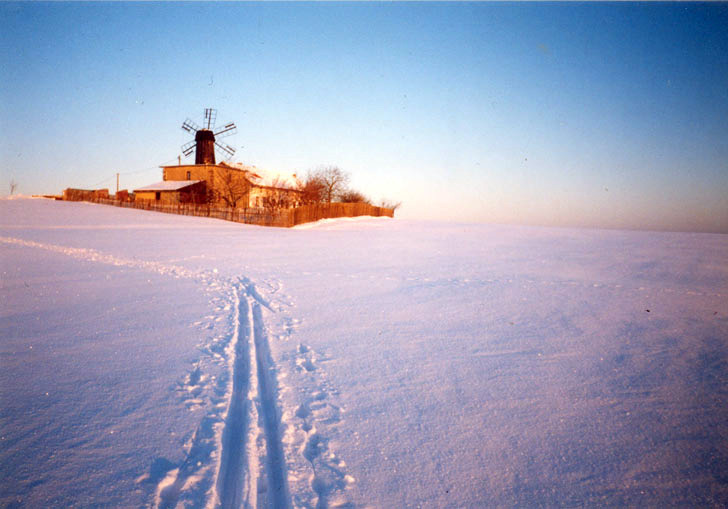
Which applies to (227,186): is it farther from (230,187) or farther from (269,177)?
(269,177)

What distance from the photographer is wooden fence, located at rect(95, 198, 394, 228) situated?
88.0 ft

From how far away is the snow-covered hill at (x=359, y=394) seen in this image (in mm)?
2572

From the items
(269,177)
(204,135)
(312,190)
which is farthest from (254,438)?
(204,135)

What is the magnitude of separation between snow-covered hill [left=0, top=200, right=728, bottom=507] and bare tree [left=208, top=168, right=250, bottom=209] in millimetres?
36877

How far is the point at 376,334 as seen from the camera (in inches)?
214

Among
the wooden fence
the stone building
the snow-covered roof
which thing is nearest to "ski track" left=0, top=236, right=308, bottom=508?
the wooden fence

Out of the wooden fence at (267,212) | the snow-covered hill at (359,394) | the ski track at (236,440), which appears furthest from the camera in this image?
the wooden fence at (267,212)

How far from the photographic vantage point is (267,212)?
27391mm

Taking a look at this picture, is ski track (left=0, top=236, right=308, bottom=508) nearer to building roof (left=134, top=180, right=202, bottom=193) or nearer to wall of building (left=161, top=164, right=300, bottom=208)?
wall of building (left=161, top=164, right=300, bottom=208)

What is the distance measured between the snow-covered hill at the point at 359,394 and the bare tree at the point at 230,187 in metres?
36.9

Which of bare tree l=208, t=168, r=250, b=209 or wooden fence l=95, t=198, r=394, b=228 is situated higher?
bare tree l=208, t=168, r=250, b=209

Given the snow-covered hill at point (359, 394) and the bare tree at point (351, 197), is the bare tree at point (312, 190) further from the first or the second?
the snow-covered hill at point (359, 394)

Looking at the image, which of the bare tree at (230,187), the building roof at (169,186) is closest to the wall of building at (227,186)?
the bare tree at (230,187)

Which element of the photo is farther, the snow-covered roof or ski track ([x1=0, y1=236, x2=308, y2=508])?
the snow-covered roof
